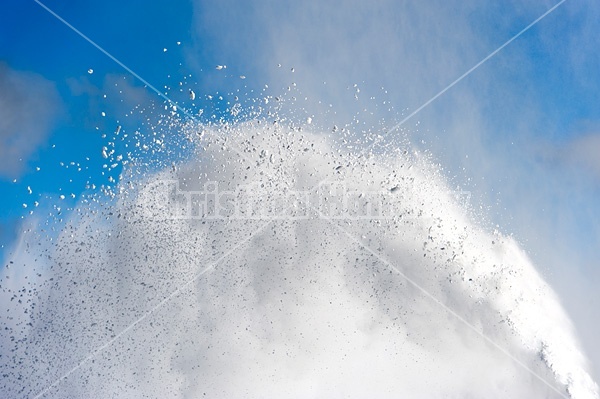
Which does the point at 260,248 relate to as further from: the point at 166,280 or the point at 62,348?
the point at 62,348

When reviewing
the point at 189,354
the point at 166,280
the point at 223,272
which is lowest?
the point at 189,354

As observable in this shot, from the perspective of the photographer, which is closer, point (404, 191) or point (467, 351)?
point (404, 191)

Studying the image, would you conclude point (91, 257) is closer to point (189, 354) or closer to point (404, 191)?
point (189, 354)

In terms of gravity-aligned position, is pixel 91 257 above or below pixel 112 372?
above

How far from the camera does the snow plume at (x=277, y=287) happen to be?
66.2 ft

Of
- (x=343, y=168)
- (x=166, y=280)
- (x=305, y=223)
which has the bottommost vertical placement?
(x=166, y=280)

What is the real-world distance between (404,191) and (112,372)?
1468 centimetres

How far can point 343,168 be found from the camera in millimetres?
20125

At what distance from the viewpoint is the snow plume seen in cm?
2017

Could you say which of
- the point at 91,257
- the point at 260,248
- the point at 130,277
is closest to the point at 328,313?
the point at 260,248

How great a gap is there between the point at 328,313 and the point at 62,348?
1159 centimetres

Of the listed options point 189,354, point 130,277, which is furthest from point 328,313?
point 130,277

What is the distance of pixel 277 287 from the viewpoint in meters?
21.2

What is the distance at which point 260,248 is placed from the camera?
20906 millimetres
